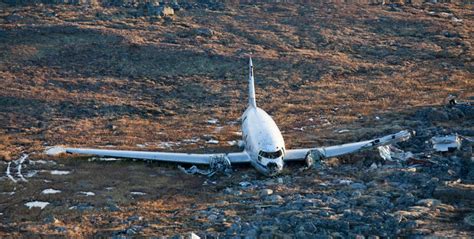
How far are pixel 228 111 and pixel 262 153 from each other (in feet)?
48.0

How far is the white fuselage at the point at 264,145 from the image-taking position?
113ft

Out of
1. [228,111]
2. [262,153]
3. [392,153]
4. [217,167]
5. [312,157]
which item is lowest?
[228,111]

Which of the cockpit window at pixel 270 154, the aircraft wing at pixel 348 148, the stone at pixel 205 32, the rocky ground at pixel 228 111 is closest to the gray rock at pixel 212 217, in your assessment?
the rocky ground at pixel 228 111

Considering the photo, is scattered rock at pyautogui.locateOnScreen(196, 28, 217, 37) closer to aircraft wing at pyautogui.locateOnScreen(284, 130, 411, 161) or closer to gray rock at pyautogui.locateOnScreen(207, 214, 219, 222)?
aircraft wing at pyautogui.locateOnScreen(284, 130, 411, 161)

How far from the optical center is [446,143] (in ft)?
118

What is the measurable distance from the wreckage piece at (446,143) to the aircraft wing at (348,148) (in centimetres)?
196

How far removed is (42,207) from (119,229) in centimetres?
536

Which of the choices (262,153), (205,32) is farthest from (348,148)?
(205,32)

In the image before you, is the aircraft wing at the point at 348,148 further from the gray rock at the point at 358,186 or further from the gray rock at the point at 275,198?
the gray rock at the point at 275,198

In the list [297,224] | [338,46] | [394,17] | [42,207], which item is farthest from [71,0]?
[297,224]

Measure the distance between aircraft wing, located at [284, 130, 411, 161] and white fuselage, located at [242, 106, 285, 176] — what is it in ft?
3.46

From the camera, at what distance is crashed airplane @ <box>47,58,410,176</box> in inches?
1362

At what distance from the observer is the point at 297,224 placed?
2619 cm

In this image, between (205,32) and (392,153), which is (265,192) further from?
(205,32)
